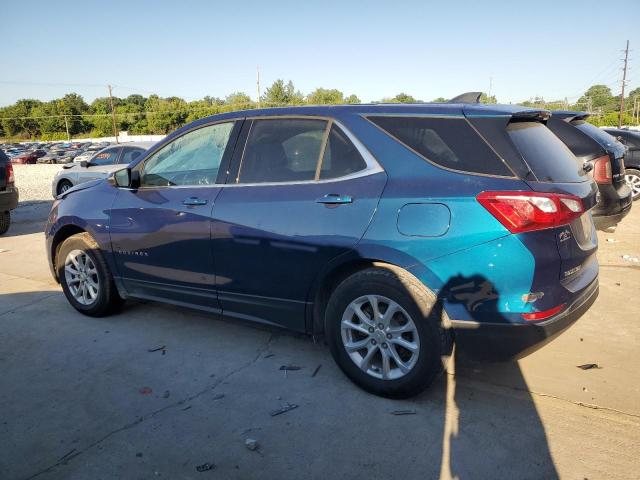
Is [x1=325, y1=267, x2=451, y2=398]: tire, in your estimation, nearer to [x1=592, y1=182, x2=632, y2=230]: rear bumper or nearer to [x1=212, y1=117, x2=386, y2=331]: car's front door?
[x1=212, y1=117, x2=386, y2=331]: car's front door

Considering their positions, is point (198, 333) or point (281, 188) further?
point (198, 333)

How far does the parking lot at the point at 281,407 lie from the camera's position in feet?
8.27

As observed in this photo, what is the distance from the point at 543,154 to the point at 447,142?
1.97 feet

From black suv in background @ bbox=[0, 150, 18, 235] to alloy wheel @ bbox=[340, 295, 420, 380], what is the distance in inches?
317

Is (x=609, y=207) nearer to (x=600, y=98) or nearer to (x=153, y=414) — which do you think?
(x=153, y=414)

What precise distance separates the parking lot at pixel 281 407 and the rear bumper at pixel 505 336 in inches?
16.4

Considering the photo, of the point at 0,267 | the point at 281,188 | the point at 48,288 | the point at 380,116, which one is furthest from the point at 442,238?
the point at 0,267

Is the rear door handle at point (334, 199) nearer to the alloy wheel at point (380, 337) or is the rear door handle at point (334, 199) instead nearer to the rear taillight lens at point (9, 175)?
the alloy wheel at point (380, 337)

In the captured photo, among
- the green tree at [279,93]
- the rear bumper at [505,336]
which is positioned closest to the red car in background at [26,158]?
the green tree at [279,93]

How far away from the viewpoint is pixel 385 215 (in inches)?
116

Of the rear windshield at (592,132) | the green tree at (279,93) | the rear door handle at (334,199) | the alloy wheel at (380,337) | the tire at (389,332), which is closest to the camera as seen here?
the tire at (389,332)

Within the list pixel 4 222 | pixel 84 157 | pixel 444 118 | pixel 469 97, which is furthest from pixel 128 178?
pixel 84 157

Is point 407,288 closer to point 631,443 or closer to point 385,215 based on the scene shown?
point 385,215

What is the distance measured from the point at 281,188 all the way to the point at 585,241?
198 centimetres
